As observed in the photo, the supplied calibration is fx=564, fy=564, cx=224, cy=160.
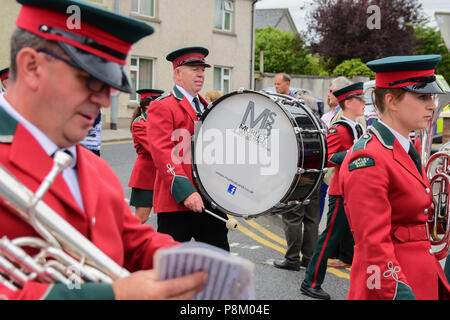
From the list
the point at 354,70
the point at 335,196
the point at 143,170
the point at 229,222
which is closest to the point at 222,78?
the point at 354,70

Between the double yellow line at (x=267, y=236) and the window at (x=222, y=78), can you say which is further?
the window at (x=222, y=78)

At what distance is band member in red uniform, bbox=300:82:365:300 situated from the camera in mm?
4941

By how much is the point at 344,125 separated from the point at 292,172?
158 centimetres

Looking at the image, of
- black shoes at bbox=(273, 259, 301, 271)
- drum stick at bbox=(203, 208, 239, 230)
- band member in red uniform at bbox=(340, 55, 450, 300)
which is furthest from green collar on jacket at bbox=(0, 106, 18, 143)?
black shoes at bbox=(273, 259, 301, 271)

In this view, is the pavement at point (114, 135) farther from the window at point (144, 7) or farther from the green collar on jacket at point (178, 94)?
the green collar on jacket at point (178, 94)

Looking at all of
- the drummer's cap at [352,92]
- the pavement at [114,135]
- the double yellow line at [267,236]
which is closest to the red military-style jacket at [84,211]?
the drummer's cap at [352,92]

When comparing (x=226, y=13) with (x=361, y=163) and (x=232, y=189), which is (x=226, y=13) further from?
(x=361, y=163)

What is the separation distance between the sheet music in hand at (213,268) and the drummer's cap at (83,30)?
0.53 metres

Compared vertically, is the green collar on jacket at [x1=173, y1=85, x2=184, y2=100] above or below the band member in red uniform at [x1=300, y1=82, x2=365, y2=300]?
above

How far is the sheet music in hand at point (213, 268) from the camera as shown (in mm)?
1274

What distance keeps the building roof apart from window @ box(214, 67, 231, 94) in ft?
97.2

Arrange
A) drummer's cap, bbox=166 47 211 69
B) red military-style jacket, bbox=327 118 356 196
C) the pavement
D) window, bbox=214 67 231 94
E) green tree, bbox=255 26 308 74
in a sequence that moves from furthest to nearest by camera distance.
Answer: green tree, bbox=255 26 308 74 < window, bbox=214 67 231 94 < the pavement < red military-style jacket, bbox=327 118 356 196 < drummer's cap, bbox=166 47 211 69

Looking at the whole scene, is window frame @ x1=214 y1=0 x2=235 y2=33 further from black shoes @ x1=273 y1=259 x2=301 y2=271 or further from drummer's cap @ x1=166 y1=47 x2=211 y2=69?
drummer's cap @ x1=166 y1=47 x2=211 y2=69

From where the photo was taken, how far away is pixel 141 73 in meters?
21.4
